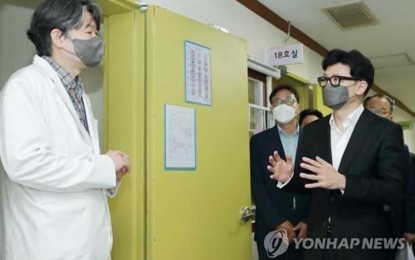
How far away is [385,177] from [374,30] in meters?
2.88

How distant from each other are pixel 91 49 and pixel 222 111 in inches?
36.7

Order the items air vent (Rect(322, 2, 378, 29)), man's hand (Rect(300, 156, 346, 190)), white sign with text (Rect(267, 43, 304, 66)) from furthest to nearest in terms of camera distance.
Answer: air vent (Rect(322, 2, 378, 29)), white sign with text (Rect(267, 43, 304, 66)), man's hand (Rect(300, 156, 346, 190))

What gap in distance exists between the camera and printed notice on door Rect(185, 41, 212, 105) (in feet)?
6.48

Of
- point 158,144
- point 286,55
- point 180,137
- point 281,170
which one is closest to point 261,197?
point 281,170

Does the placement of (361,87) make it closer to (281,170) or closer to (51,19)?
(281,170)

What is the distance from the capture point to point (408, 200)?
7.07 ft

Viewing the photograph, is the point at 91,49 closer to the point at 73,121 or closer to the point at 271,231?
the point at 73,121

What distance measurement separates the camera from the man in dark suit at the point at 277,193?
2.34 metres

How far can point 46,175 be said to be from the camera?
1.17 metres

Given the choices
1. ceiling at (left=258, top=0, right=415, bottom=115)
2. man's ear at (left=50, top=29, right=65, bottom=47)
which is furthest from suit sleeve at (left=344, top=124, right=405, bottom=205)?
ceiling at (left=258, top=0, right=415, bottom=115)

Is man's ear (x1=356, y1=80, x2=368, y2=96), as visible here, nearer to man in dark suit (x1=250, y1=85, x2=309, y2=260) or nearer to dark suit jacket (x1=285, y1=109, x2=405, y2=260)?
dark suit jacket (x1=285, y1=109, x2=405, y2=260)

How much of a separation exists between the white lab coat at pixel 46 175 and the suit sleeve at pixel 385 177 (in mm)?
867

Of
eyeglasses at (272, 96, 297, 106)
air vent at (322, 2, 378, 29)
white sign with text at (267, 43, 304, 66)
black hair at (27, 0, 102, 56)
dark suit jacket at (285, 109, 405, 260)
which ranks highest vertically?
air vent at (322, 2, 378, 29)

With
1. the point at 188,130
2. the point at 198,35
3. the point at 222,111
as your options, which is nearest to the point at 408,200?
the point at 222,111
